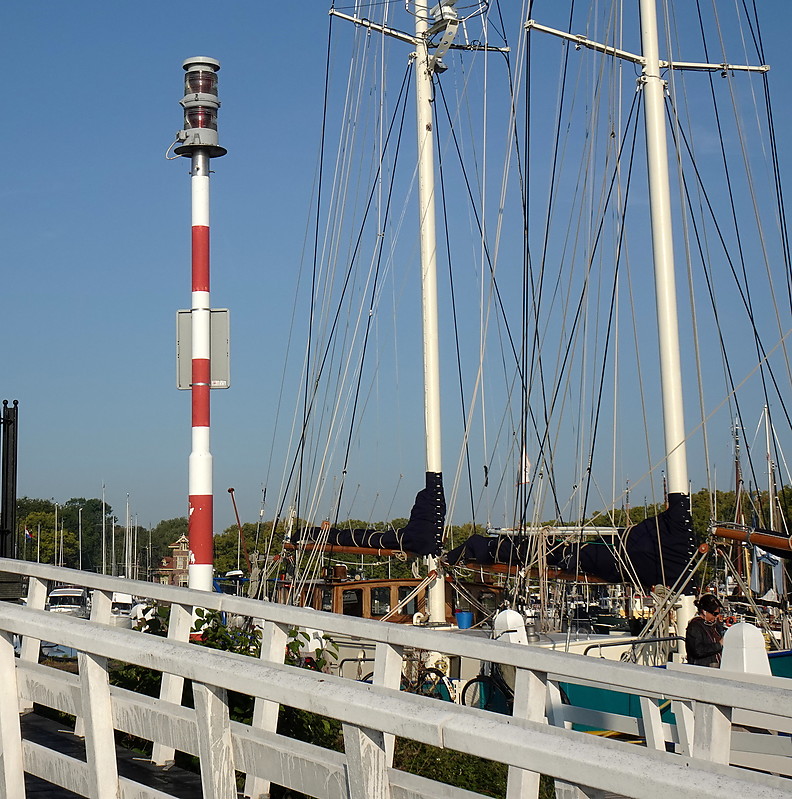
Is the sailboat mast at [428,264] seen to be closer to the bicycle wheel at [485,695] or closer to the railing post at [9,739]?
the bicycle wheel at [485,695]

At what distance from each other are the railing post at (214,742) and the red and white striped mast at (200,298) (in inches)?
259

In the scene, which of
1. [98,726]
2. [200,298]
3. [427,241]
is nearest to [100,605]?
[98,726]

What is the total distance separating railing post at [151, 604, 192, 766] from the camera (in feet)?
20.4

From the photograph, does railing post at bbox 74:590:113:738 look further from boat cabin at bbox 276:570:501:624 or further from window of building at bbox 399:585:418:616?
window of building at bbox 399:585:418:616

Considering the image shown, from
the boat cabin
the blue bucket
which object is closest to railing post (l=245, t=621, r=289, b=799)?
the blue bucket

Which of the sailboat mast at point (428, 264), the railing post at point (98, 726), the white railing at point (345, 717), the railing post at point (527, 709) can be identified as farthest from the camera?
the sailboat mast at point (428, 264)

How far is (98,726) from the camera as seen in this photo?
4254 mm

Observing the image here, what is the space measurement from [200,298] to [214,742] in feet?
24.2

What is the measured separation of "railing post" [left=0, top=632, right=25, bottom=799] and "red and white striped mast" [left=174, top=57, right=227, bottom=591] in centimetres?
529

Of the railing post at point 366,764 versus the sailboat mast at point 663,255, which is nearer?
the railing post at point 366,764

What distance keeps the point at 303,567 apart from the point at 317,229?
798cm

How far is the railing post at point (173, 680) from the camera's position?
6.23 meters

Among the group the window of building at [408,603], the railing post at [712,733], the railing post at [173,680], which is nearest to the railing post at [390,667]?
the railing post at [712,733]

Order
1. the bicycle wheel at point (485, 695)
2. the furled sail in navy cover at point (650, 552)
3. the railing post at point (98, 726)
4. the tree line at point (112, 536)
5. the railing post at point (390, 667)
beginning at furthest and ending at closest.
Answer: the tree line at point (112, 536), the furled sail in navy cover at point (650, 552), the bicycle wheel at point (485, 695), the railing post at point (390, 667), the railing post at point (98, 726)
